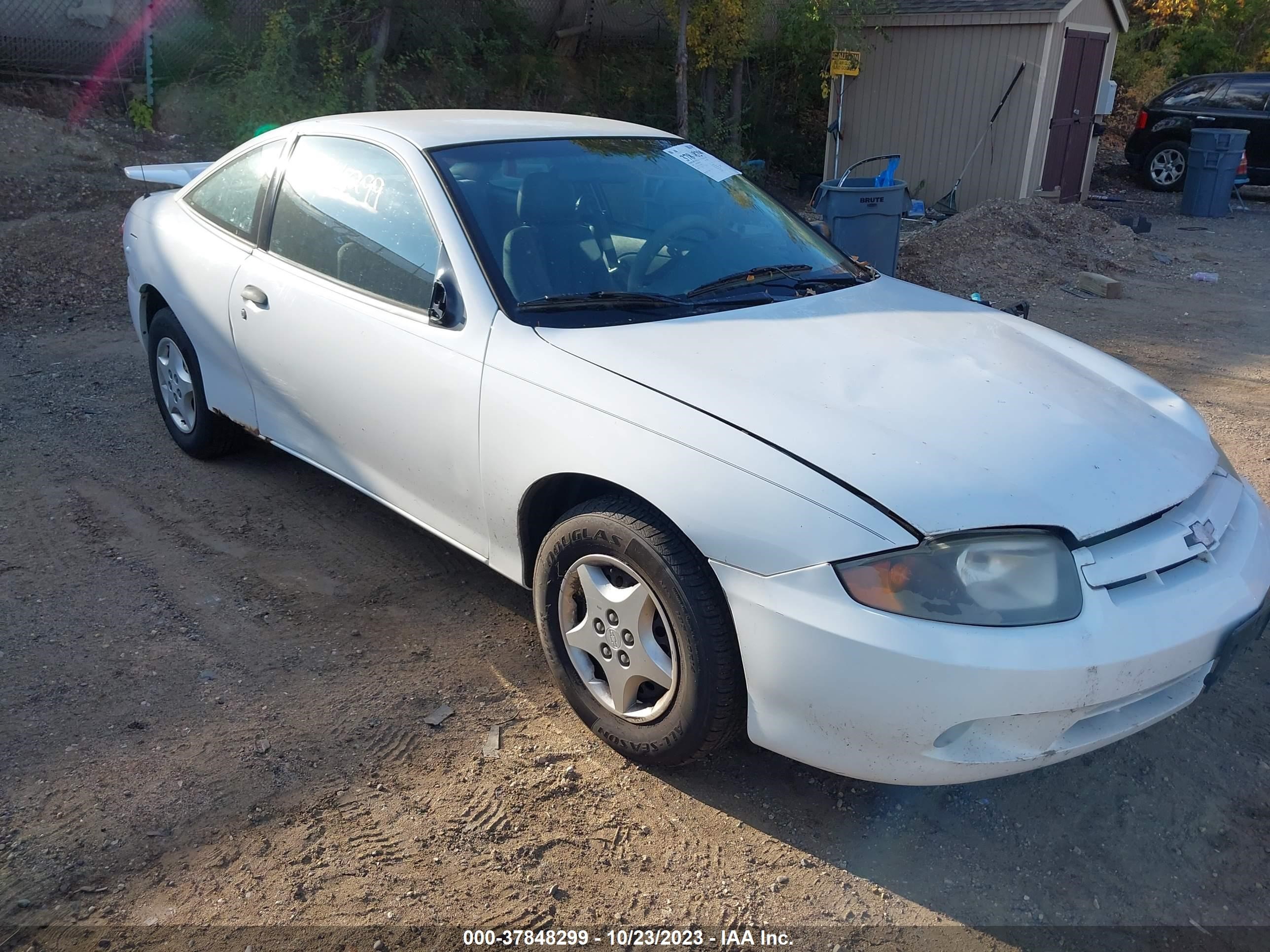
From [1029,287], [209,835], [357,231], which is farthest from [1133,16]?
[209,835]

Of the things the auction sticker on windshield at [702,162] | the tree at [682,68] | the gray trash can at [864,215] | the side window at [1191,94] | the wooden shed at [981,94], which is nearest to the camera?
the auction sticker on windshield at [702,162]

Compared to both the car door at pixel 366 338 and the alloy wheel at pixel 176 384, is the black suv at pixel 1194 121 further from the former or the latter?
the alloy wheel at pixel 176 384

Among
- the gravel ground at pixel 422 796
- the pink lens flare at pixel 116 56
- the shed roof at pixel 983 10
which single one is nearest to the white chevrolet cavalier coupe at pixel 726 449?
the gravel ground at pixel 422 796

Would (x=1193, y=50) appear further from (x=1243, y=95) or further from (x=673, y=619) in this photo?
(x=673, y=619)

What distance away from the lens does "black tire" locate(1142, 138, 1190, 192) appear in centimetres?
1611

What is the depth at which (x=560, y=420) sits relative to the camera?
2.85 metres

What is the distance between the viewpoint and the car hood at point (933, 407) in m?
2.45

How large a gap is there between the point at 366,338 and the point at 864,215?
5.44 metres

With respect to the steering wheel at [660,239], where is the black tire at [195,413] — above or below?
below

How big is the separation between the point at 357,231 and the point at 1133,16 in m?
23.2

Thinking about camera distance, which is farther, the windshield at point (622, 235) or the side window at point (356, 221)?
the side window at point (356, 221)

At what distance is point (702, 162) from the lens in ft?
13.4

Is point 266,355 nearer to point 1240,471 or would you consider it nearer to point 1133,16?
point 1240,471

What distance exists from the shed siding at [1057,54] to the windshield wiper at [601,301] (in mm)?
11994
